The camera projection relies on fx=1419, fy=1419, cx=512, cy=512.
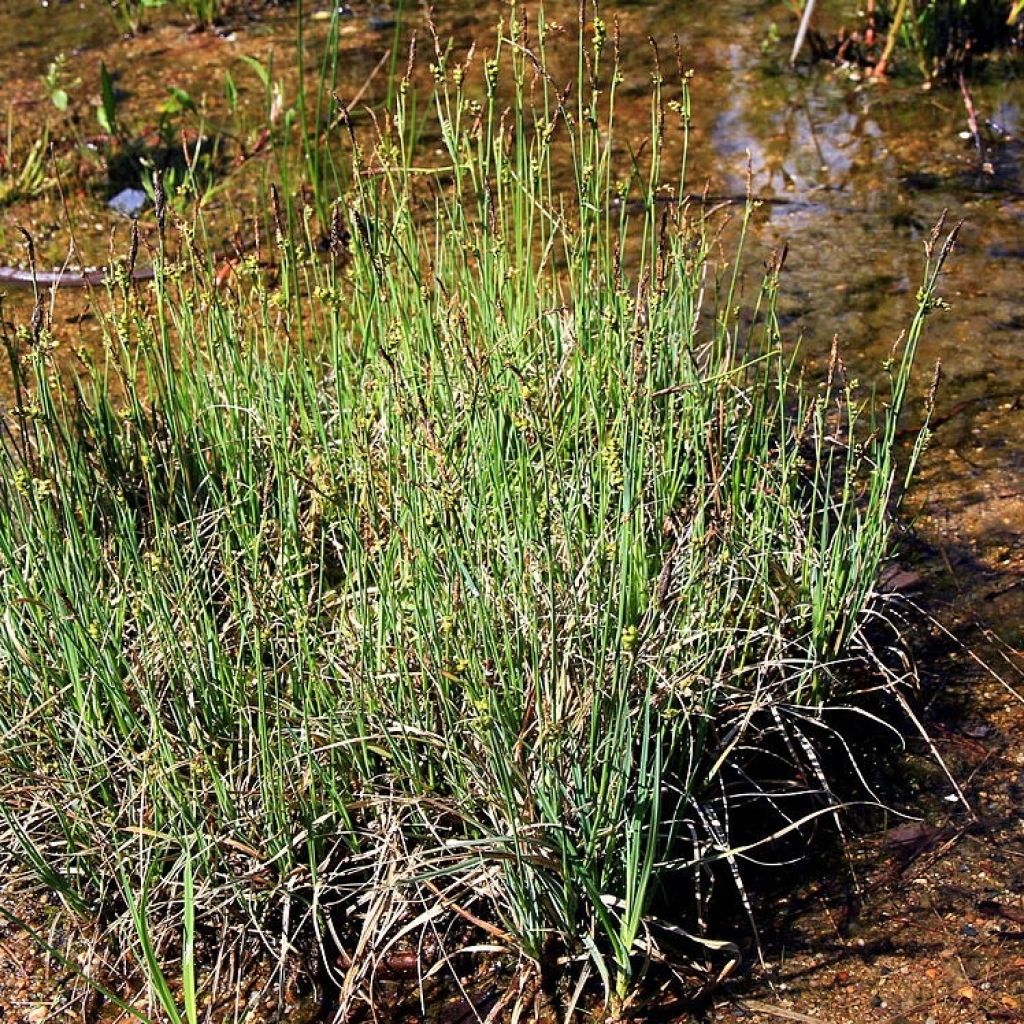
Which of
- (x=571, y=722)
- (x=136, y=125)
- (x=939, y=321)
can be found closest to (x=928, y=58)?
(x=939, y=321)

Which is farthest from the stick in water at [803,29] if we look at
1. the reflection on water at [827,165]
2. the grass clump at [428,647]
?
the grass clump at [428,647]

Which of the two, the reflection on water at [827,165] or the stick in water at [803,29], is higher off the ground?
the stick in water at [803,29]

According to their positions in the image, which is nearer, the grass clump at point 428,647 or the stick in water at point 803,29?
the grass clump at point 428,647

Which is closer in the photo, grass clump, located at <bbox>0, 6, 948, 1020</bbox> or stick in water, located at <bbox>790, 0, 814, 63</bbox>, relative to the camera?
grass clump, located at <bbox>0, 6, 948, 1020</bbox>

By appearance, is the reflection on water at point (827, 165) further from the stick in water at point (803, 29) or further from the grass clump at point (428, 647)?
the grass clump at point (428, 647)

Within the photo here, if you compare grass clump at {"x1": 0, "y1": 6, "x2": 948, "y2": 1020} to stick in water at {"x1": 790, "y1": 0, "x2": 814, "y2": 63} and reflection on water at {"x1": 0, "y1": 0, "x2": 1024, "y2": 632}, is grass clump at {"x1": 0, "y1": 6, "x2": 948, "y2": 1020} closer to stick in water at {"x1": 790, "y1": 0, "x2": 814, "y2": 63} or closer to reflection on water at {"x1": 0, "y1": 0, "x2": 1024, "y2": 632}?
reflection on water at {"x1": 0, "y1": 0, "x2": 1024, "y2": 632}

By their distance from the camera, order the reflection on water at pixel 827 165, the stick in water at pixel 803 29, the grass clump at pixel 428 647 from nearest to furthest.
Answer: the grass clump at pixel 428 647, the reflection on water at pixel 827 165, the stick in water at pixel 803 29

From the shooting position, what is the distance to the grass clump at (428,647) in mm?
1975

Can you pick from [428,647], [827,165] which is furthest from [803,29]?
[428,647]

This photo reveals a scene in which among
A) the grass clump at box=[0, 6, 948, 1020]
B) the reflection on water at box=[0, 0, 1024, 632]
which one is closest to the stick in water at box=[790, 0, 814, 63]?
the reflection on water at box=[0, 0, 1024, 632]

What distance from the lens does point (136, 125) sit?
4.89 m

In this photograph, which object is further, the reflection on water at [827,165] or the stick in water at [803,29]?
the stick in water at [803,29]

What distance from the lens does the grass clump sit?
6.48 feet

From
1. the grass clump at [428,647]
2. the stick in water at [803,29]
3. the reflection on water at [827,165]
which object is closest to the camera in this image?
the grass clump at [428,647]
